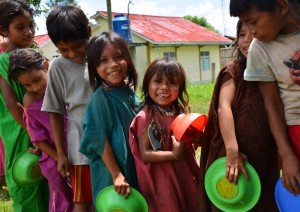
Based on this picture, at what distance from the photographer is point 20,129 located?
8.52ft

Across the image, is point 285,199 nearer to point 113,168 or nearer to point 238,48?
point 238,48

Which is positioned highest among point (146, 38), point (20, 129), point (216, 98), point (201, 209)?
point (146, 38)

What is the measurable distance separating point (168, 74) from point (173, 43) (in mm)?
17075

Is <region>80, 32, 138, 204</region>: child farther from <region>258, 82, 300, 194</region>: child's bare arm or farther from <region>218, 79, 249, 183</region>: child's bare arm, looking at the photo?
<region>258, 82, 300, 194</region>: child's bare arm

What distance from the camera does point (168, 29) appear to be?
22.1m

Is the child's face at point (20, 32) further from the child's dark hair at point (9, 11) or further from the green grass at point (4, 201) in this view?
the green grass at point (4, 201)

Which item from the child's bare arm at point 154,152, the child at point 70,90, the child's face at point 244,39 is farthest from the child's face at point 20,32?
the child's face at point 244,39

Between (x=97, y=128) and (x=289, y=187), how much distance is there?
0.93m

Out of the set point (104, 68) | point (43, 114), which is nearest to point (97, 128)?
point (104, 68)

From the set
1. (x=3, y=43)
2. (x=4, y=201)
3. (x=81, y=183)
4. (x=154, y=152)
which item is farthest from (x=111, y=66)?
(x=4, y=201)

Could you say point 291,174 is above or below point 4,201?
above

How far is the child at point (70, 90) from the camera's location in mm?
2180

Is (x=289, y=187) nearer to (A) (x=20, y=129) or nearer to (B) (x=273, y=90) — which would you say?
(B) (x=273, y=90)

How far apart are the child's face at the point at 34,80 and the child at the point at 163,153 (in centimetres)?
73
